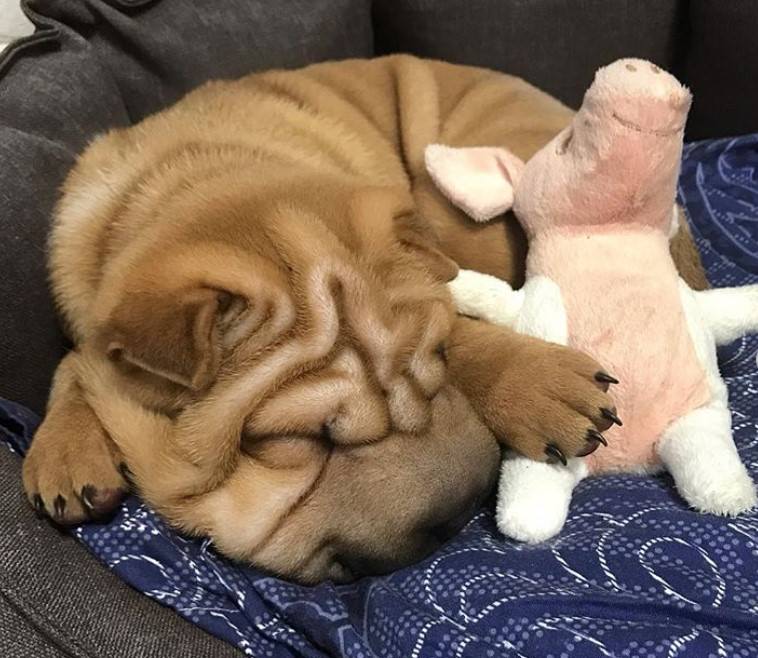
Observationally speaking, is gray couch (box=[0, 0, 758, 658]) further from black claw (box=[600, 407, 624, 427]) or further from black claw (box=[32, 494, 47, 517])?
black claw (box=[600, 407, 624, 427])

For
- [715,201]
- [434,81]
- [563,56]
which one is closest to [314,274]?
[434,81]

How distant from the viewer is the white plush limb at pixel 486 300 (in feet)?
5.11

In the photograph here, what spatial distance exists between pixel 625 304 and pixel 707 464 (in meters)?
0.29

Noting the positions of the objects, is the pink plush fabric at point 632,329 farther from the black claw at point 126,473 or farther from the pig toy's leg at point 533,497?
the black claw at point 126,473

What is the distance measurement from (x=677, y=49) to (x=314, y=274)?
2.02 meters

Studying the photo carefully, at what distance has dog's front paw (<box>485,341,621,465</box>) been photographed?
4.30 ft

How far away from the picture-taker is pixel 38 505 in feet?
4.24

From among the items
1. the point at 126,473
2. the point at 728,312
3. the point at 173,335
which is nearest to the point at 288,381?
the point at 173,335

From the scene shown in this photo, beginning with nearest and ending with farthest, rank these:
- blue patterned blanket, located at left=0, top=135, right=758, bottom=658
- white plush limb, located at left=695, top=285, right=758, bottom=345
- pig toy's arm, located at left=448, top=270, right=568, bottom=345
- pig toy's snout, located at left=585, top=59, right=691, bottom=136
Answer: blue patterned blanket, located at left=0, top=135, right=758, bottom=658 → pig toy's snout, located at left=585, top=59, right=691, bottom=136 → pig toy's arm, located at left=448, top=270, right=568, bottom=345 → white plush limb, located at left=695, top=285, right=758, bottom=345

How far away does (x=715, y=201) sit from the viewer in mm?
2373

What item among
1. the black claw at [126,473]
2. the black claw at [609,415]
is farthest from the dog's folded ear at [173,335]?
the black claw at [609,415]

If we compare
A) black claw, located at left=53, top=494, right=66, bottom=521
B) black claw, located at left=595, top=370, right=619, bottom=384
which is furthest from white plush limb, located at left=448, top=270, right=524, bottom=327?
black claw, located at left=53, top=494, right=66, bottom=521

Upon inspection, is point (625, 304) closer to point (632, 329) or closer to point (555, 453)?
point (632, 329)

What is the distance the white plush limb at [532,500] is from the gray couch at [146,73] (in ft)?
1.55
